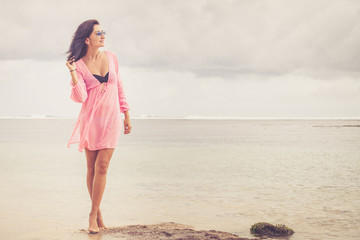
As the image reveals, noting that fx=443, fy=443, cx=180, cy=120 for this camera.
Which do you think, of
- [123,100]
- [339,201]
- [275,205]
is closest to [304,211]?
[275,205]

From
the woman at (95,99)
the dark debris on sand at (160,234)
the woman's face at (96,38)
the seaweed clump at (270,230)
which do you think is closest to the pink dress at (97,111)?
the woman at (95,99)

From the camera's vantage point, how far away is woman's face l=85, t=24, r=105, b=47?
15.3 ft

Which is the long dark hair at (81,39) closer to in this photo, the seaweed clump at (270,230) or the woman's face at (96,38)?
the woman's face at (96,38)

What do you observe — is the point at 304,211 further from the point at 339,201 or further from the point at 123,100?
the point at 123,100

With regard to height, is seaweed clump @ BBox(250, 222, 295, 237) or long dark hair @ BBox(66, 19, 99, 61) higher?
long dark hair @ BBox(66, 19, 99, 61)

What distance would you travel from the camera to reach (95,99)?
4.71m

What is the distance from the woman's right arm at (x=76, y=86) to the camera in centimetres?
452

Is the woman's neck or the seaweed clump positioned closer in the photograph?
the woman's neck

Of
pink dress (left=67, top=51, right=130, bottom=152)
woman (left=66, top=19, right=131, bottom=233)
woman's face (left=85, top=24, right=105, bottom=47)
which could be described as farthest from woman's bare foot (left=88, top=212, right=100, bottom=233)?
woman's face (left=85, top=24, right=105, bottom=47)

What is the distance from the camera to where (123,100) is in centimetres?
498

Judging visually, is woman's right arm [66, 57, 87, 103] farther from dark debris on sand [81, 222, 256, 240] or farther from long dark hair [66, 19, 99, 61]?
dark debris on sand [81, 222, 256, 240]

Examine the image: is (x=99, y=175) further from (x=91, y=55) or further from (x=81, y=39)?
(x=81, y=39)

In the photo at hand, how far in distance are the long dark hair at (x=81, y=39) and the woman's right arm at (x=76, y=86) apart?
0.12 m

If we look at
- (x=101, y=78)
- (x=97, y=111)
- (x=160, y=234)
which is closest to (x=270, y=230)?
(x=160, y=234)
